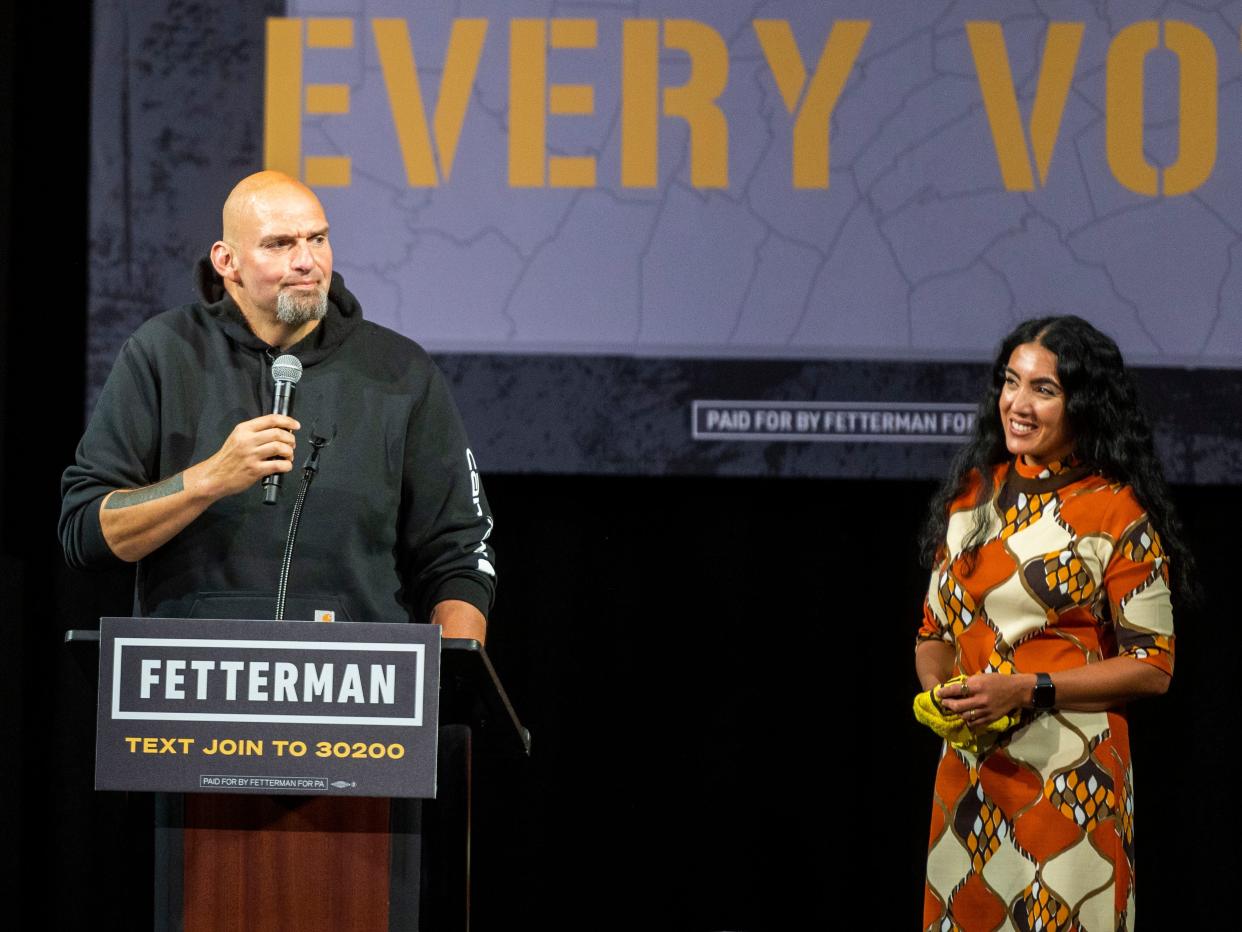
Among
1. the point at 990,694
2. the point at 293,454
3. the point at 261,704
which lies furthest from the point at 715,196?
the point at 261,704

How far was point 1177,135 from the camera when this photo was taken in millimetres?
3391

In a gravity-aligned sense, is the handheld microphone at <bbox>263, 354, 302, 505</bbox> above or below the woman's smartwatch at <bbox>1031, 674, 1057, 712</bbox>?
above

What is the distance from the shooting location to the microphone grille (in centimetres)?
195

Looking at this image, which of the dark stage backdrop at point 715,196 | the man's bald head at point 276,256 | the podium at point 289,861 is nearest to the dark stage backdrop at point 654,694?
the dark stage backdrop at point 715,196

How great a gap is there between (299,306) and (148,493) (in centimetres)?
38

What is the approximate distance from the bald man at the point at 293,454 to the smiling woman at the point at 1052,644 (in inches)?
32.0

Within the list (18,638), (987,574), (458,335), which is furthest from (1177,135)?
(18,638)

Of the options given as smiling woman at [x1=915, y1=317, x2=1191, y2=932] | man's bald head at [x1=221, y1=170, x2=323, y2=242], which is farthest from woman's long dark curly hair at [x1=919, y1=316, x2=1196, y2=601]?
man's bald head at [x1=221, y1=170, x2=323, y2=242]

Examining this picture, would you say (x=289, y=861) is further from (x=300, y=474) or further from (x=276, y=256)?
(x=276, y=256)

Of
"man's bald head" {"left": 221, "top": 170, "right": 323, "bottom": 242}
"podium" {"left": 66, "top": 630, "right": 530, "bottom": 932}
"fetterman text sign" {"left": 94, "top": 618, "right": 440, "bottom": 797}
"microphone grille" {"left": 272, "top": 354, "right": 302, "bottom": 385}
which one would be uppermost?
"man's bald head" {"left": 221, "top": 170, "right": 323, "bottom": 242}

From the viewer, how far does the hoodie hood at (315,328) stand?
2.24 metres

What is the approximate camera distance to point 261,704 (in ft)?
5.60

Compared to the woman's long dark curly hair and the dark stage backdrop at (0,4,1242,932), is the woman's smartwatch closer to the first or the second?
the woman's long dark curly hair

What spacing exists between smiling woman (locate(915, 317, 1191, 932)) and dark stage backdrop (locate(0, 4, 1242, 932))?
94cm
